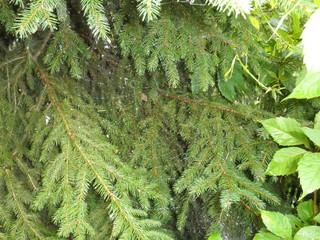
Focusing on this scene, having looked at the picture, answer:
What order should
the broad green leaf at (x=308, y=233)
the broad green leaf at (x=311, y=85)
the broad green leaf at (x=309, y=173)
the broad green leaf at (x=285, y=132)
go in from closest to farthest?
1. the broad green leaf at (x=311, y=85)
2. the broad green leaf at (x=309, y=173)
3. the broad green leaf at (x=308, y=233)
4. the broad green leaf at (x=285, y=132)

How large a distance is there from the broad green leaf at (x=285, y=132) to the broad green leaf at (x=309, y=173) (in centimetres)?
15

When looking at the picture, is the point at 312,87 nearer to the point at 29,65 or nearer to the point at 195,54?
the point at 195,54

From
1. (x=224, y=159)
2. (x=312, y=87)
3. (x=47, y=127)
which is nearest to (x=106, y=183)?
(x=47, y=127)

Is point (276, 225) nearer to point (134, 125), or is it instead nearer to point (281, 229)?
point (281, 229)

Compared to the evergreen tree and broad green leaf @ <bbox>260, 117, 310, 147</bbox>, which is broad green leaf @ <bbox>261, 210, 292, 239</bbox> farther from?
broad green leaf @ <bbox>260, 117, 310, 147</bbox>

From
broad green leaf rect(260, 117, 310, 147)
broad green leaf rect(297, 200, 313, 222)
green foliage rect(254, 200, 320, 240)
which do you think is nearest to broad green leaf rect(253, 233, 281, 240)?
green foliage rect(254, 200, 320, 240)

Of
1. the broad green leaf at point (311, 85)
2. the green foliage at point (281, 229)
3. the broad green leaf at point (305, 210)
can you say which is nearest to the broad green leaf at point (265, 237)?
the green foliage at point (281, 229)

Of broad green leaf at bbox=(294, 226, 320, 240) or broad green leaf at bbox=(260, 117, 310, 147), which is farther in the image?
broad green leaf at bbox=(260, 117, 310, 147)

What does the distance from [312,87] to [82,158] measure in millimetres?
680

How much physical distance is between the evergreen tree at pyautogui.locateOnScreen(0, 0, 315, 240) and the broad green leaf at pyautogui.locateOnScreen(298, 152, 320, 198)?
0.64ft

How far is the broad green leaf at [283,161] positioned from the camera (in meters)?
0.96

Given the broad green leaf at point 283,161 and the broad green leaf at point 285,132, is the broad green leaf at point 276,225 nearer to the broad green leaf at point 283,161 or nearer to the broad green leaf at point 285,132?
the broad green leaf at point 283,161

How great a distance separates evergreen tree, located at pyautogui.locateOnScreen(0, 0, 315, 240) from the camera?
0.95 metres

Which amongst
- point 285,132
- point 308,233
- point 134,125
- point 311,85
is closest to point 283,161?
point 285,132
